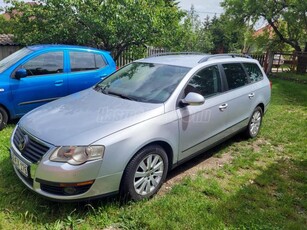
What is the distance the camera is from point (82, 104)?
136 inches

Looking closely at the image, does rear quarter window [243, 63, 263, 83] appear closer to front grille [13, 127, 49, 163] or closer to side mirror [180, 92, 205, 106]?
side mirror [180, 92, 205, 106]

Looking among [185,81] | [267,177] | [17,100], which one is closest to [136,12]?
[17,100]

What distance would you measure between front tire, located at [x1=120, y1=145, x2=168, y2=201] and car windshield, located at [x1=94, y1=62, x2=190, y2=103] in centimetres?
66

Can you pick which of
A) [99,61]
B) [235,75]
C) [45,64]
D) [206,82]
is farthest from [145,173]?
[99,61]

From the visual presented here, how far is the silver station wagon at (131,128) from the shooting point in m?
2.62

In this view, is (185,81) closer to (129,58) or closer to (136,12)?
(136,12)

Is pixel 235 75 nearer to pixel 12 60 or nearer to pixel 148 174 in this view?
pixel 148 174

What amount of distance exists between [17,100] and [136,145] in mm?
3221

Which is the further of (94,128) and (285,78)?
(285,78)

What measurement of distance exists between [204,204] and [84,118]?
1616mm

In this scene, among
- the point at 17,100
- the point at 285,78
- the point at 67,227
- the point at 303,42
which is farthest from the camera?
the point at 303,42

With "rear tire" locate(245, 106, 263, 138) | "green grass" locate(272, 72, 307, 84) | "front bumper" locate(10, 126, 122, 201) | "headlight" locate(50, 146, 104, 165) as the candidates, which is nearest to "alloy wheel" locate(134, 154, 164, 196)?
"front bumper" locate(10, 126, 122, 201)

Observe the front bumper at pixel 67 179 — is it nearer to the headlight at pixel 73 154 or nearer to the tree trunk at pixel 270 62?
the headlight at pixel 73 154

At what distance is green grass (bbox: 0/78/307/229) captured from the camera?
2.76 metres
